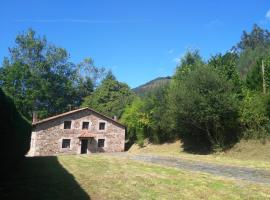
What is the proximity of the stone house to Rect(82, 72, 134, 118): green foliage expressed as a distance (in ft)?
35.6

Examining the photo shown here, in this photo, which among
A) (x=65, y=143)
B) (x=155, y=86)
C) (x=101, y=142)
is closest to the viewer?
(x=65, y=143)

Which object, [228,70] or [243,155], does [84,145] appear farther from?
[243,155]

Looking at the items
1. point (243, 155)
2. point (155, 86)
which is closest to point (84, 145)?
point (155, 86)

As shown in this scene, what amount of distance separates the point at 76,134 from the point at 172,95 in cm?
1381

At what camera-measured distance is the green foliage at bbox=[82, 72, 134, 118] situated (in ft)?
158

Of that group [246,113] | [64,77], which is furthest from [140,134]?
[64,77]

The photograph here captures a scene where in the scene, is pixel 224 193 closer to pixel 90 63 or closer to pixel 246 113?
pixel 246 113

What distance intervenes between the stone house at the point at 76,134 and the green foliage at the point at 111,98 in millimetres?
10836

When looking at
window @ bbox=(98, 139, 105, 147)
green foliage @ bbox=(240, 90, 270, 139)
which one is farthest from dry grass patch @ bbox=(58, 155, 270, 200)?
window @ bbox=(98, 139, 105, 147)

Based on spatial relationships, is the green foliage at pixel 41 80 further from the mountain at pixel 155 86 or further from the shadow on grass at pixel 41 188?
the shadow on grass at pixel 41 188

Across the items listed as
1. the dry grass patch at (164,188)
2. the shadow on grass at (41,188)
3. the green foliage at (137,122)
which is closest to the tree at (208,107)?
the green foliage at (137,122)

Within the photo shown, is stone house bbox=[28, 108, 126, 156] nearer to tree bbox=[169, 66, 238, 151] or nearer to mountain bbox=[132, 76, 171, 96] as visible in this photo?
mountain bbox=[132, 76, 171, 96]

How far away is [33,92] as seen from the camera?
154ft

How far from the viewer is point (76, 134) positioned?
33812mm
